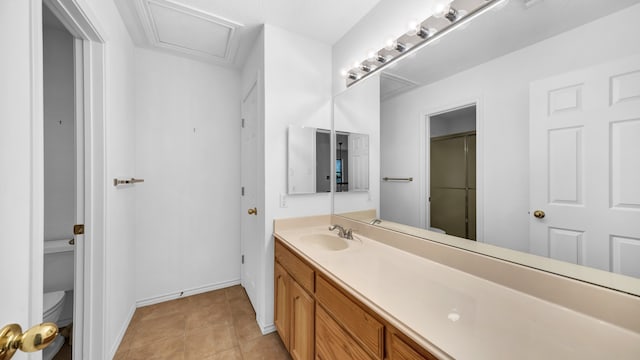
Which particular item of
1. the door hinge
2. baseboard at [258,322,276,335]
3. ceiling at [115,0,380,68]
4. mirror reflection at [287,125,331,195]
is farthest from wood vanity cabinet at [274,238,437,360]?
ceiling at [115,0,380,68]

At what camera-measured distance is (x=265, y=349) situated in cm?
161

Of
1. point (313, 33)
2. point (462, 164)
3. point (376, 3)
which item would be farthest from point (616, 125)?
point (313, 33)

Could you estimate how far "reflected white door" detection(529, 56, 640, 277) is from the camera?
26.0 inches

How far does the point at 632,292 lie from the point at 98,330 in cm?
241

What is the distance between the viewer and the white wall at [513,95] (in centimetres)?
69

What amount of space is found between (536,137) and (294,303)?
1441mm

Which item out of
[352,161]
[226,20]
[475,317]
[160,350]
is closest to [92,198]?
[160,350]

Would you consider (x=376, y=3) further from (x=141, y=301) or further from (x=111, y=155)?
(x=141, y=301)

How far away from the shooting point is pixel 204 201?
2404 mm

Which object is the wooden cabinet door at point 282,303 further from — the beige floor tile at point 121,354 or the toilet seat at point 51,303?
the toilet seat at point 51,303

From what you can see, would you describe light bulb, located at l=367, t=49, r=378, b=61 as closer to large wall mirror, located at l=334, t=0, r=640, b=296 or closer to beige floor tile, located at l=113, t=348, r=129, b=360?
large wall mirror, located at l=334, t=0, r=640, b=296

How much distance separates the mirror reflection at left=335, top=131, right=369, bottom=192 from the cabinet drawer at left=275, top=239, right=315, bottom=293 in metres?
0.72

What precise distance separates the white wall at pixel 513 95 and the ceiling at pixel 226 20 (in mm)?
1003
